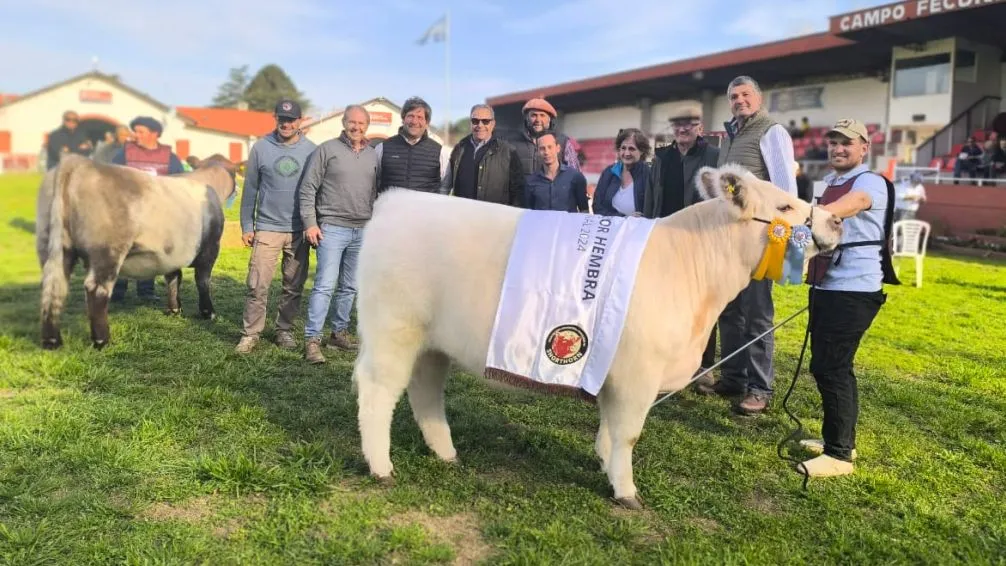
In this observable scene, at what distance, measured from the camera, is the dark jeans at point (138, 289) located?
9.00 meters

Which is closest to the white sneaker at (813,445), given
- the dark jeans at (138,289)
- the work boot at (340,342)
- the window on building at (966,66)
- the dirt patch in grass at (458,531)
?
the dirt patch in grass at (458,531)

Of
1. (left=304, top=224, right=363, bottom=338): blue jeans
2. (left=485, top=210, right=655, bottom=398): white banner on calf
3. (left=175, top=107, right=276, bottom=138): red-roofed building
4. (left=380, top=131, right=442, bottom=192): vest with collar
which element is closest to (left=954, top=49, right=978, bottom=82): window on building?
(left=380, top=131, right=442, bottom=192): vest with collar

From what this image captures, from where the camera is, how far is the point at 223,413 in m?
5.03

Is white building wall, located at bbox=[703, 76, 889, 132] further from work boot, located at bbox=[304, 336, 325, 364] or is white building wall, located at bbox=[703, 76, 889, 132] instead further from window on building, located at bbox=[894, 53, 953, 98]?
work boot, located at bbox=[304, 336, 325, 364]

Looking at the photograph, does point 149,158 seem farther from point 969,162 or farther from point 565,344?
point 969,162

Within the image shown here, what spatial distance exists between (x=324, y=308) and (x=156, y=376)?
1.58 metres

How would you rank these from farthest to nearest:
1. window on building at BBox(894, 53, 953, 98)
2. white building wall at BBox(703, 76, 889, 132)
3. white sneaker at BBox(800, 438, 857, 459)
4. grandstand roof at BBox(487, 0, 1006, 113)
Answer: white building wall at BBox(703, 76, 889, 132)
window on building at BBox(894, 53, 953, 98)
grandstand roof at BBox(487, 0, 1006, 113)
white sneaker at BBox(800, 438, 857, 459)

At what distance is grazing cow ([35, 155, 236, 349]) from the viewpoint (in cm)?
659

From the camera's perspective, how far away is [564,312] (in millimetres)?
3648

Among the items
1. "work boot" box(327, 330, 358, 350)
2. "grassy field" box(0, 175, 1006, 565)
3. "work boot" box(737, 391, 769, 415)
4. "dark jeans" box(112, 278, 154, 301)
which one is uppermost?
"dark jeans" box(112, 278, 154, 301)

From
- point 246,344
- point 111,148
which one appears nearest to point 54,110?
point 111,148

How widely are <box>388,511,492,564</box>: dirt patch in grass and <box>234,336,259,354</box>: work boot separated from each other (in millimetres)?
3665

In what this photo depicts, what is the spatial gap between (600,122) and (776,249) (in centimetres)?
3327

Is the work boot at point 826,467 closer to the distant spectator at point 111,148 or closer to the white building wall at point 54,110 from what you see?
the distant spectator at point 111,148
